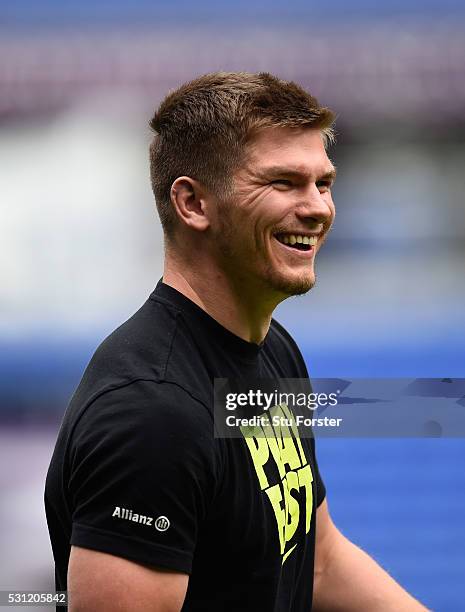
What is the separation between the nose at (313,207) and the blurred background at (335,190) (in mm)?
2305

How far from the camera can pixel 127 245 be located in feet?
12.6

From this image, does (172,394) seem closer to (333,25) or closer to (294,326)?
(294,326)

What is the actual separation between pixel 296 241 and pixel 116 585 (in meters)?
0.56

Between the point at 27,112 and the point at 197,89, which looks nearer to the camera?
the point at 197,89

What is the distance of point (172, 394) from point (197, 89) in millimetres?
497

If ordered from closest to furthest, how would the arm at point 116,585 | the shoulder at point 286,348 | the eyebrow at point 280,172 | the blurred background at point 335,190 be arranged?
the arm at point 116,585 → the eyebrow at point 280,172 → the shoulder at point 286,348 → the blurred background at point 335,190

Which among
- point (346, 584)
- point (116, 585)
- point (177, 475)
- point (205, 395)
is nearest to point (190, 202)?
point (205, 395)

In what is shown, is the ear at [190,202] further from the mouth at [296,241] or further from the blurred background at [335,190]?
the blurred background at [335,190]

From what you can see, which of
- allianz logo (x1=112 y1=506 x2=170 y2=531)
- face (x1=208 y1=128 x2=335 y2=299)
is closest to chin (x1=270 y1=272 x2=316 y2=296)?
face (x1=208 y1=128 x2=335 y2=299)

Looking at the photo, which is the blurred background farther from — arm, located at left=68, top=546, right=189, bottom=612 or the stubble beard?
arm, located at left=68, top=546, right=189, bottom=612

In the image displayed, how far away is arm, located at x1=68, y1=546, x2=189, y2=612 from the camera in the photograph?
3.95 ft

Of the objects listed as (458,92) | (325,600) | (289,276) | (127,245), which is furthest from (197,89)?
(458,92)

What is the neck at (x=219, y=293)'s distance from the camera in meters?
1.48

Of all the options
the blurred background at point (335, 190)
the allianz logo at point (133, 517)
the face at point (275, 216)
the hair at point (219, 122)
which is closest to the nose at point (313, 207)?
the face at point (275, 216)
